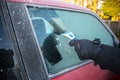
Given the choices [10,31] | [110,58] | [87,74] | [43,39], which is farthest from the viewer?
[87,74]

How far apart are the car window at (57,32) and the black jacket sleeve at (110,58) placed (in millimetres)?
348

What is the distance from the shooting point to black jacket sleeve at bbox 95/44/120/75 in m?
1.93

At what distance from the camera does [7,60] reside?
174 cm

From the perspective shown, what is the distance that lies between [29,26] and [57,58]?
509 mm

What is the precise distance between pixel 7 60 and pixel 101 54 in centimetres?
57

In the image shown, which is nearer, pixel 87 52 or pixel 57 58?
pixel 87 52

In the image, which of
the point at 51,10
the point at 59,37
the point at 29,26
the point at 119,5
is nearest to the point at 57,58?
the point at 59,37

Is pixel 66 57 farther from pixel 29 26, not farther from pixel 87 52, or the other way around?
pixel 29 26

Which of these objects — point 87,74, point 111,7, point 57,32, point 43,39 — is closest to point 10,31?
point 43,39

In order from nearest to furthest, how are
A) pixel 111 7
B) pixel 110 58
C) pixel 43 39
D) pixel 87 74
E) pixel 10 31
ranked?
pixel 10 31 → pixel 110 58 → pixel 43 39 → pixel 87 74 → pixel 111 7

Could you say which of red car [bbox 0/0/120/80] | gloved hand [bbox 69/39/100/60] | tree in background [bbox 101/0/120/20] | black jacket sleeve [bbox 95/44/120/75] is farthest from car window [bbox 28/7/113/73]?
tree in background [bbox 101/0/120/20]

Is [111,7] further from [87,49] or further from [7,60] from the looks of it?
[7,60]

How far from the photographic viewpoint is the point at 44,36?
2172mm

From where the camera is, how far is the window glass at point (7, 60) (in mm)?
1707
